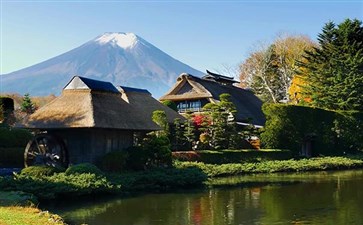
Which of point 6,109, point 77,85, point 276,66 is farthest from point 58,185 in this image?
point 276,66

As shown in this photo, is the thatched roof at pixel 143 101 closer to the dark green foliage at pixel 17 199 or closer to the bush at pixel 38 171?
the bush at pixel 38 171

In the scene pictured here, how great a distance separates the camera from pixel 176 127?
35.7 meters

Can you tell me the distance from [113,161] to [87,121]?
99.6 inches

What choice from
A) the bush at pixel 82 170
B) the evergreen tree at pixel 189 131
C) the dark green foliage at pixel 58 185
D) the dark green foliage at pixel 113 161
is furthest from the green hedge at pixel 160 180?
the evergreen tree at pixel 189 131

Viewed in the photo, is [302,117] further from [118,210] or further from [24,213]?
[24,213]

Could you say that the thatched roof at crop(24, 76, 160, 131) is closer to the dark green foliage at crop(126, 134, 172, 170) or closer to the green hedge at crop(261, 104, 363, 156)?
the dark green foliage at crop(126, 134, 172, 170)

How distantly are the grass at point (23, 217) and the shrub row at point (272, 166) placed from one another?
15123mm

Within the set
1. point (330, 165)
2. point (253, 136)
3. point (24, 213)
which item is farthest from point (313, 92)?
point (24, 213)

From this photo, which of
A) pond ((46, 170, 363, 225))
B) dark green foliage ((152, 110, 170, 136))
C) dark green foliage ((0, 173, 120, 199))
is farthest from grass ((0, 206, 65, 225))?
dark green foliage ((152, 110, 170, 136))

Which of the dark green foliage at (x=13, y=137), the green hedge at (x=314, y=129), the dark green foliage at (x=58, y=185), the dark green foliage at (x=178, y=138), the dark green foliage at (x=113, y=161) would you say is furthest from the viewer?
the green hedge at (x=314, y=129)

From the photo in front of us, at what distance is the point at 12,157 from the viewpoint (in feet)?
87.8

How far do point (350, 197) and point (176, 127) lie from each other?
18887 mm

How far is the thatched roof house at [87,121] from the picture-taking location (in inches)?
954

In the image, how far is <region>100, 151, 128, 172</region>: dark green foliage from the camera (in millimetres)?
24516
